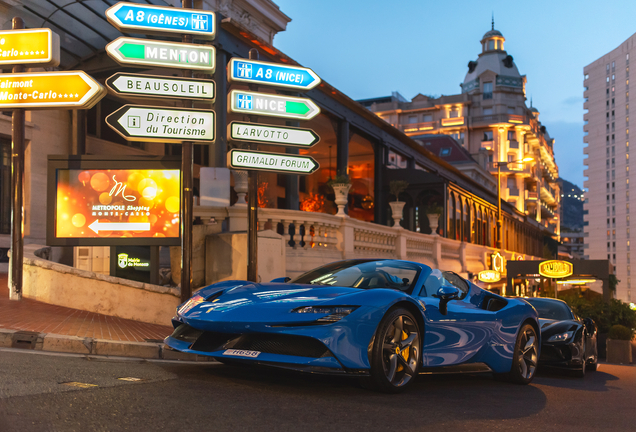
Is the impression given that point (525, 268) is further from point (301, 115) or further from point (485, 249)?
point (301, 115)

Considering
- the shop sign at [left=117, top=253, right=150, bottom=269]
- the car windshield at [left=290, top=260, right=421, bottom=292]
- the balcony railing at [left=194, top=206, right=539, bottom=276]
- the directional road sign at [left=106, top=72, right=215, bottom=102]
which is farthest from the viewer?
the shop sign at [left=117, top=253, right=150, bottom=269]

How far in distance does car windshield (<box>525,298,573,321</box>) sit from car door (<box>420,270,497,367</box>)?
11.8 feet

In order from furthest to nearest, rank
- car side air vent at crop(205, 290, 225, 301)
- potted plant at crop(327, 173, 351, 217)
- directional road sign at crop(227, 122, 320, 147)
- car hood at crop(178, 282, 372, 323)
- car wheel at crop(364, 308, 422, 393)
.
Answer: potted plant at crop(327, 173, 351, 217), directional road sign at crop(227, 122, 320, 147), car side air vent at crop(205, 290, 225, 301), car wheel at crop(364, 308, 422, 393), car hood at crop(178, 282, 372, 323)

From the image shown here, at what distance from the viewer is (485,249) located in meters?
32.7

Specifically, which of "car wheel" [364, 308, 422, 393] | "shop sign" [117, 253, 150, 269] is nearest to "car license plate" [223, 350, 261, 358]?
"car wheel" [364, 308, 422, 393]

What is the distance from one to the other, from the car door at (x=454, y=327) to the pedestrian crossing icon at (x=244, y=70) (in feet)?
20.5

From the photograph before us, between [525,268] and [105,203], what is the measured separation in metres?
15.8

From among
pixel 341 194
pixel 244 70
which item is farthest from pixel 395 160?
pixel 244 70

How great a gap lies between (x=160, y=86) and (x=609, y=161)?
140 m

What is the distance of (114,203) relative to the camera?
35.7ft

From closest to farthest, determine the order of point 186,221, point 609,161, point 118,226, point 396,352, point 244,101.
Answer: point 396,352 < point 186,221 < point 118,226 < point 244,101 < point 609,161

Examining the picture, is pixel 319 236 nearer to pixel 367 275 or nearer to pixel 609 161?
pixel 367 275

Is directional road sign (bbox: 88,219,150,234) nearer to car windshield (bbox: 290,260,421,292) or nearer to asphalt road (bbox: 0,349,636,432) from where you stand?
asphalt road (bbox: 0,349,636,432)

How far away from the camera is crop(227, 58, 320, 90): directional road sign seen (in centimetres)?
1109
